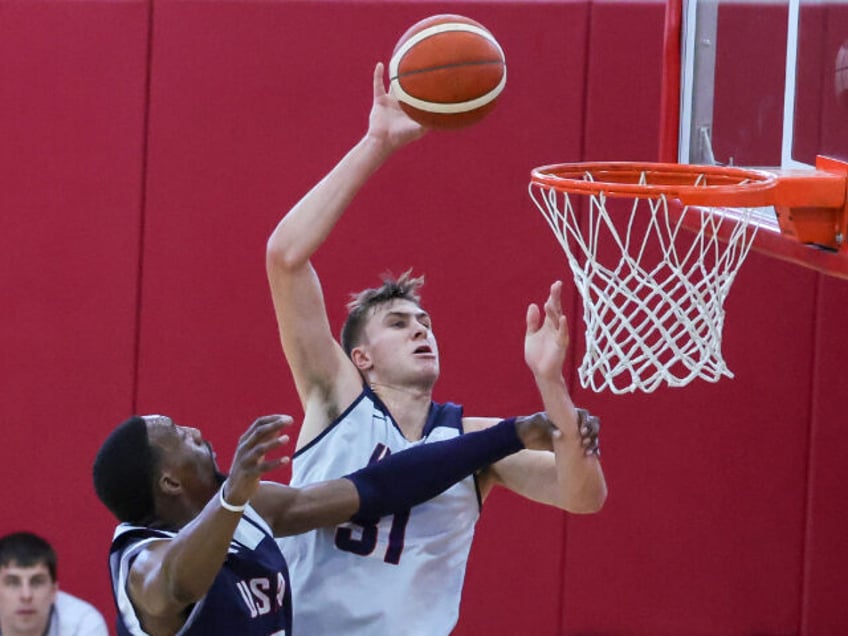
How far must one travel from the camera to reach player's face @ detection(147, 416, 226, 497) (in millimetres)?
3113

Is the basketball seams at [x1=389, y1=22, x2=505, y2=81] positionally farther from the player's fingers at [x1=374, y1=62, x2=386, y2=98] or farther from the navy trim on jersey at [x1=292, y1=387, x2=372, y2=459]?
the navy trim on jersey at [x1=292, y1=387, x2=372, y2=459]

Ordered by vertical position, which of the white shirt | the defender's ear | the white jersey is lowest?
the white shirt

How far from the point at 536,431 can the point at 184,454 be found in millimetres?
709

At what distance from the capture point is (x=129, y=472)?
3.06m

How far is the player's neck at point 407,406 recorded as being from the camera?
377 cm

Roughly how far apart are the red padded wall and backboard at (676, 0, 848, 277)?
1777 millimetres

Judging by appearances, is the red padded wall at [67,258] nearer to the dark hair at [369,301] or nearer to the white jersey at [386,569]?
the dark hair at [369,301]

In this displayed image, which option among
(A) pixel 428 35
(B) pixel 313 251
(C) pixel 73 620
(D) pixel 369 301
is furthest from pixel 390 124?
(C) pixel 73 620

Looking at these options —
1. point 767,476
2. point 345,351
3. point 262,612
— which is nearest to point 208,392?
point 345,351

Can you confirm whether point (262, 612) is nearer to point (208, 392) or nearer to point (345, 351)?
point (345, 351)

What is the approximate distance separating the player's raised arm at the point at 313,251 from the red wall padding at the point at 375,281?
143cm

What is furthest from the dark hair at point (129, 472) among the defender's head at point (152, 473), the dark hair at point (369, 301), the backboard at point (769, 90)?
the backboard at point (769, 90)

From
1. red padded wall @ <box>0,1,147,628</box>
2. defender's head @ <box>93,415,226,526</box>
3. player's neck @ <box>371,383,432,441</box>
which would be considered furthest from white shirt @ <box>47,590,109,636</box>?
defender's head @ <box>93,415,226,526</box>

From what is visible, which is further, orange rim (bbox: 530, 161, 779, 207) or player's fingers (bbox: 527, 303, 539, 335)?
orange rim (bbox: 530, 161, 779, 207)
